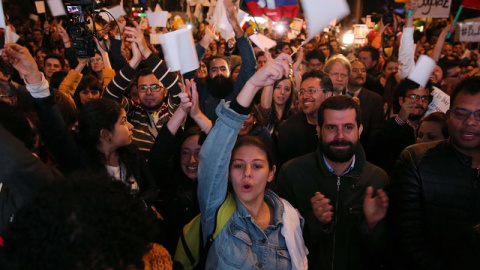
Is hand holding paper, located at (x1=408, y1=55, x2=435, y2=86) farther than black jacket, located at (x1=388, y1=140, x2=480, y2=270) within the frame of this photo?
Yes

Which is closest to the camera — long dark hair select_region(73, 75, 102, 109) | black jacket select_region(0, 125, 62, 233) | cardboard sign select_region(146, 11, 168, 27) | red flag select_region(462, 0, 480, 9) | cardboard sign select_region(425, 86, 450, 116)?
black jacket select_region(0, 125, 62, 233)

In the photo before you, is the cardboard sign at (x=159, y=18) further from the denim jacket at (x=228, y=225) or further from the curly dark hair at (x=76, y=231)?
the curly dark hair at (x=76, y=231)

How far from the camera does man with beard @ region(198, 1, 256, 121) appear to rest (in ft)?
13.0

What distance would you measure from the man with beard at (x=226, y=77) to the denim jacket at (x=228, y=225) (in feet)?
6.78

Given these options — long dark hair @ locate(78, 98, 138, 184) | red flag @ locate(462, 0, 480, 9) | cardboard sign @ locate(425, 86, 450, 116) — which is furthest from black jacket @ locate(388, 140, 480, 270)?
red flag @ locate(462, 0, 480, 9)

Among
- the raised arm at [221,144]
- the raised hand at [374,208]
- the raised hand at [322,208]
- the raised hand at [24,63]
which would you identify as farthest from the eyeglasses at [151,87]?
the raised hand at [374,208]

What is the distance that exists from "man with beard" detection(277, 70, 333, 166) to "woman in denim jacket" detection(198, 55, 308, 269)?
1.39 meters

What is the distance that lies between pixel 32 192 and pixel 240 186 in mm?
891

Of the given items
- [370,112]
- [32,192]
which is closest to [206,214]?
[32,192]

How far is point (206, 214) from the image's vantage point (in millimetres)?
1845

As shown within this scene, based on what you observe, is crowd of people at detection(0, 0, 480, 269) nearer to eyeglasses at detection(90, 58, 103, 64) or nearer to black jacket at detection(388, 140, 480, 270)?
black jacket at detection(388, 140, 480, 270)

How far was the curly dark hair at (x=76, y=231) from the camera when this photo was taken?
1.07m

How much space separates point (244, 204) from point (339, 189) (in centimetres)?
76

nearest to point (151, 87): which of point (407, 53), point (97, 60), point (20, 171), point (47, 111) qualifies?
point (47, 111)
